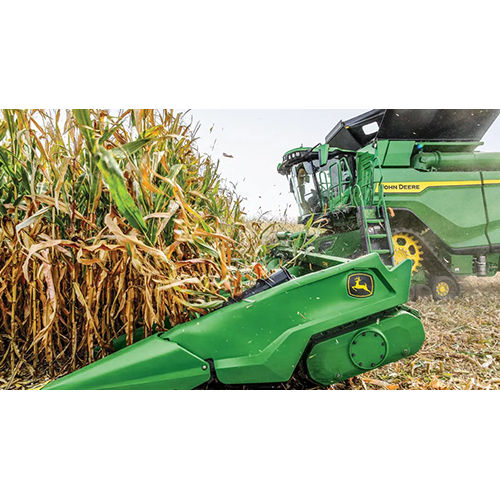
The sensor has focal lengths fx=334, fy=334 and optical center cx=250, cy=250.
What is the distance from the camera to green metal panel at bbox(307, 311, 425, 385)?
37.6 inches

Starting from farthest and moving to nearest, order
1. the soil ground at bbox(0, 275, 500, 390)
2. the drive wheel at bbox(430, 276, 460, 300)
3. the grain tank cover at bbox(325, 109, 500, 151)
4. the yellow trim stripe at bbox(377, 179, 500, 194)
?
the yellow trim stripe at bbox(377, 179, 500, 194) → the drive wheel at bbox(430, 276, 460, 300) → the grain tank cover at bbox(325, 109, 500, 151) → the soil ground at bbox(0, 275, 500, 390)

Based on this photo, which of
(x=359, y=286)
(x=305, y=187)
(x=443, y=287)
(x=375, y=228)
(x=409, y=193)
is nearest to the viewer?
(x=359, y=286)

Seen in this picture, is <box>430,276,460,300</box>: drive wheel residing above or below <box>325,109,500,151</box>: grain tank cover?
below

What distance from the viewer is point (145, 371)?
88 centimetres

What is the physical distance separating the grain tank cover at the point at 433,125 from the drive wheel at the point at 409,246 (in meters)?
0.71

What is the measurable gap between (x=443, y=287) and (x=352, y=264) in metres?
1.89

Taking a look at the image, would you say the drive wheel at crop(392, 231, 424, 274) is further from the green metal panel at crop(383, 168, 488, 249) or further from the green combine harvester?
the green metal panel at crop(383, 168, 488, 249)

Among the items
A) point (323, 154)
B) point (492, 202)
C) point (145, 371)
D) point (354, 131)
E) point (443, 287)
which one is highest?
point (354, 131)

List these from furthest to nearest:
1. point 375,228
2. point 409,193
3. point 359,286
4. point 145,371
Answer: point 409,193, point 375,228, point 359,286, point 145,371

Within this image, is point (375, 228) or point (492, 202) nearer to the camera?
point (375, 228)

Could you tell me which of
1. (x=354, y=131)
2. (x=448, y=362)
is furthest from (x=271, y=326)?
(x=354, y=131)

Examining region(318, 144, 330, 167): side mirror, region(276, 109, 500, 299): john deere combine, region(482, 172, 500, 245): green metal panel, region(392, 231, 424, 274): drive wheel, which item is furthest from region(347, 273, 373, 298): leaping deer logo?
region(482, 172, 500, 245): green metal panel

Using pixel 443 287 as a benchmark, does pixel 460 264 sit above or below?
above

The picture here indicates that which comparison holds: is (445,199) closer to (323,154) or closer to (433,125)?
(433,125)
